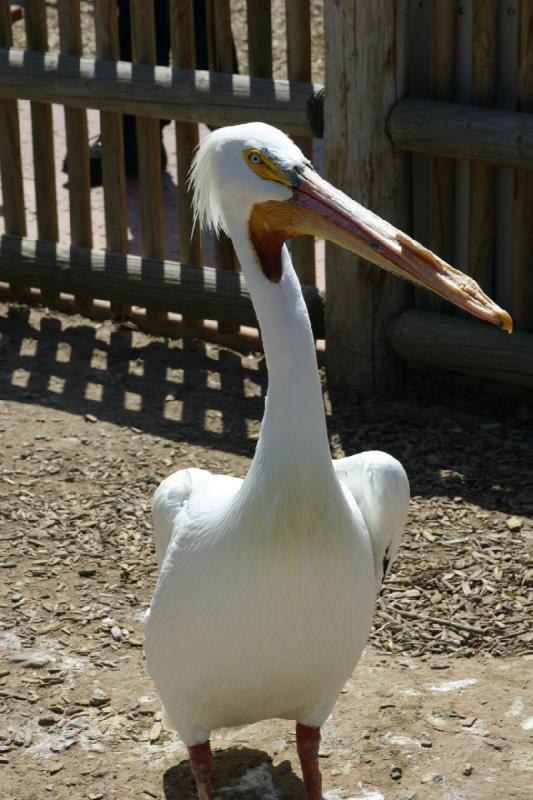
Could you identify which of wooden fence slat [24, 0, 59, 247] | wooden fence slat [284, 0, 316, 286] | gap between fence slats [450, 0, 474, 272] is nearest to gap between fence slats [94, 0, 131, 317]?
wooden fence slat [24, 0, 59, 247]

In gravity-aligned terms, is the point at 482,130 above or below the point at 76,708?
above

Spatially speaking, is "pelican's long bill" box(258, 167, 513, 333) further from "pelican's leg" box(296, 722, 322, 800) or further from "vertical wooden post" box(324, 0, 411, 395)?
"vertical wooden post" box(324, 0, 411, 395)

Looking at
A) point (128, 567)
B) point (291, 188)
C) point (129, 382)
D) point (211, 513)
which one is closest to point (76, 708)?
point (128, 567)

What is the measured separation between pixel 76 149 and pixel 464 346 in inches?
93.3

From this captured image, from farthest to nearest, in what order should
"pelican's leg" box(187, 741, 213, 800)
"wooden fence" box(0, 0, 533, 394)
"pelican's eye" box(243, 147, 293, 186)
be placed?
"wooden fence" box(0, 0, 533, 394), "pelican's leg" box(187, 741, 213, 800), "pelican's eye" box(243, 147, 293, 186)

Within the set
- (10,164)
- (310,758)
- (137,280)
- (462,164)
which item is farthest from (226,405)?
(310,758)

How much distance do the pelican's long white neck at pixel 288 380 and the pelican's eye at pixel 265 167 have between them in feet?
0.49

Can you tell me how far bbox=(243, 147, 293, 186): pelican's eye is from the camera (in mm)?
2967

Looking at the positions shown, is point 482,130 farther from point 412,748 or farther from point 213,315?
point 412,748

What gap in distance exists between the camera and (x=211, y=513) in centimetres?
321

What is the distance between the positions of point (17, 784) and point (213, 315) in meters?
3.02

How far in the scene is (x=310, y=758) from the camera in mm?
3500

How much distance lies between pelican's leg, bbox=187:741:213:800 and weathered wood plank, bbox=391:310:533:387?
2.64m

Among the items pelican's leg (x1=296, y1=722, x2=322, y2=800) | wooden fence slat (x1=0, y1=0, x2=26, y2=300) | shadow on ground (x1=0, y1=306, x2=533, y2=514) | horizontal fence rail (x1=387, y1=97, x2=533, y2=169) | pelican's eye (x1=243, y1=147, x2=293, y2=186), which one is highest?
pelican's eye (x1=243, y1=147, x2=293, y2=186)
